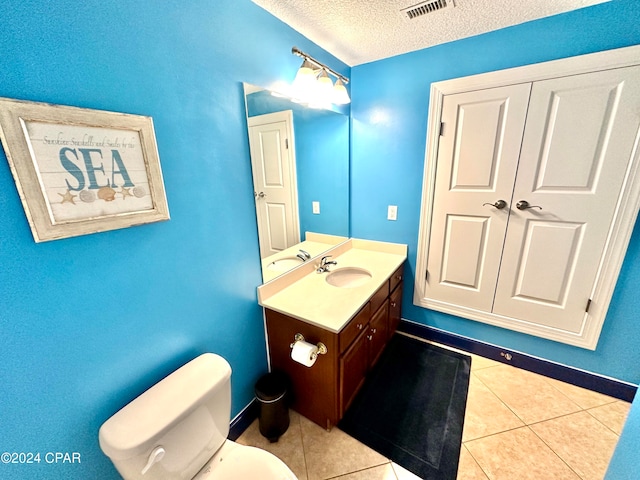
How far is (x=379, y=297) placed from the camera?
1.65 m

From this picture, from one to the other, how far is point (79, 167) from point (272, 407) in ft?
4.40

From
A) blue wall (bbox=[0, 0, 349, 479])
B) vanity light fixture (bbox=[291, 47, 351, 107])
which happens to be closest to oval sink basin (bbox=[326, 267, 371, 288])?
blue wall (bbox=[0, 0, 349, 479])

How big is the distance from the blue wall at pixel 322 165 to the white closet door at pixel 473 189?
726 millimetres

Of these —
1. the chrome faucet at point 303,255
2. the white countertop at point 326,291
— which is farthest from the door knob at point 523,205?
the chrome faucet at point 303,255

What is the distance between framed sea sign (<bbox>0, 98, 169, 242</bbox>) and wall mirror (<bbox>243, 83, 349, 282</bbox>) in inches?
20.7

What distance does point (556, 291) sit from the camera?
160 cm

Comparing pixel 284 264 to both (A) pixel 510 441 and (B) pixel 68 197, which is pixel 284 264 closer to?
(B) pixel 68 197

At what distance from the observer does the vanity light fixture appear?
4.51ft

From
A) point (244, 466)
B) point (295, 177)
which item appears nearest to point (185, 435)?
point (244, 466)

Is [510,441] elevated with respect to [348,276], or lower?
lower

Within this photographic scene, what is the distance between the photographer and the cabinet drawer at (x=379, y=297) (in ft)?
5.12

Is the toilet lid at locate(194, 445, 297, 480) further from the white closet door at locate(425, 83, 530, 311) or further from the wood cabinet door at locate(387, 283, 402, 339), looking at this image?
the white closet door at locate(425, 83, 530, 311)

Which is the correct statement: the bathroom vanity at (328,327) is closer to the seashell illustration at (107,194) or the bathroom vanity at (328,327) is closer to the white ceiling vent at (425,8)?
the seashell illustration at (107,194)

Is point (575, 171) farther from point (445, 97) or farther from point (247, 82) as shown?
point (247, 82)
